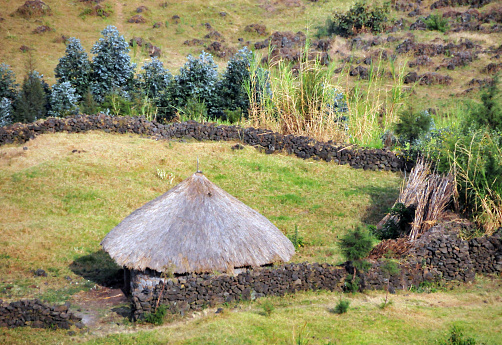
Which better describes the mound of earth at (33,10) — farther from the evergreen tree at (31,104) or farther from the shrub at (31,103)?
the evergreen tree at (31,104)

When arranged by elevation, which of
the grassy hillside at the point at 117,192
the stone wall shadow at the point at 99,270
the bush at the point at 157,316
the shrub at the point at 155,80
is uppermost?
the shrub at the point at 155,80

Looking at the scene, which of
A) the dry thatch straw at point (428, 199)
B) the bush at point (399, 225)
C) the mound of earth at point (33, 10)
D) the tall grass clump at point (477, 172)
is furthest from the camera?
the mound of earth at point (33, 10)

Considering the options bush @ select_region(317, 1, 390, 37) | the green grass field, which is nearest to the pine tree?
the green grass field

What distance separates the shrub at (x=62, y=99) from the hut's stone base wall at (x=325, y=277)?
1147 cm

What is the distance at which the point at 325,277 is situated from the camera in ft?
29.4

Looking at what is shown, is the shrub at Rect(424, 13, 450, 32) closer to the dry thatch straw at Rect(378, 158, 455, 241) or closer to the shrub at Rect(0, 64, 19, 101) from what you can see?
the dry thatch straw at Rect(378, 158, 455, 241)

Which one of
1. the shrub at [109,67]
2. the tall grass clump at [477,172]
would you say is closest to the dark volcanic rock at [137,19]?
the shrub at [109,67]

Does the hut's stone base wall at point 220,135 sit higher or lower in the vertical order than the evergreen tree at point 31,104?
lower

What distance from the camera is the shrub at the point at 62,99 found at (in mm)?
18297

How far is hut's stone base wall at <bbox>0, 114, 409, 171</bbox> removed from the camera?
15.3m

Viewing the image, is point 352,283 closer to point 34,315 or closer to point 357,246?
point 357,246

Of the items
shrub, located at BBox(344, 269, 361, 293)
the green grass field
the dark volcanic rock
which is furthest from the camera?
the dark volcanic rock

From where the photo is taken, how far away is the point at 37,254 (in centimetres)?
1017

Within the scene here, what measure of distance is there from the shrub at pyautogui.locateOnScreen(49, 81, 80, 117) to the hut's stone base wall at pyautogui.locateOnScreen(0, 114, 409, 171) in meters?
2.30
